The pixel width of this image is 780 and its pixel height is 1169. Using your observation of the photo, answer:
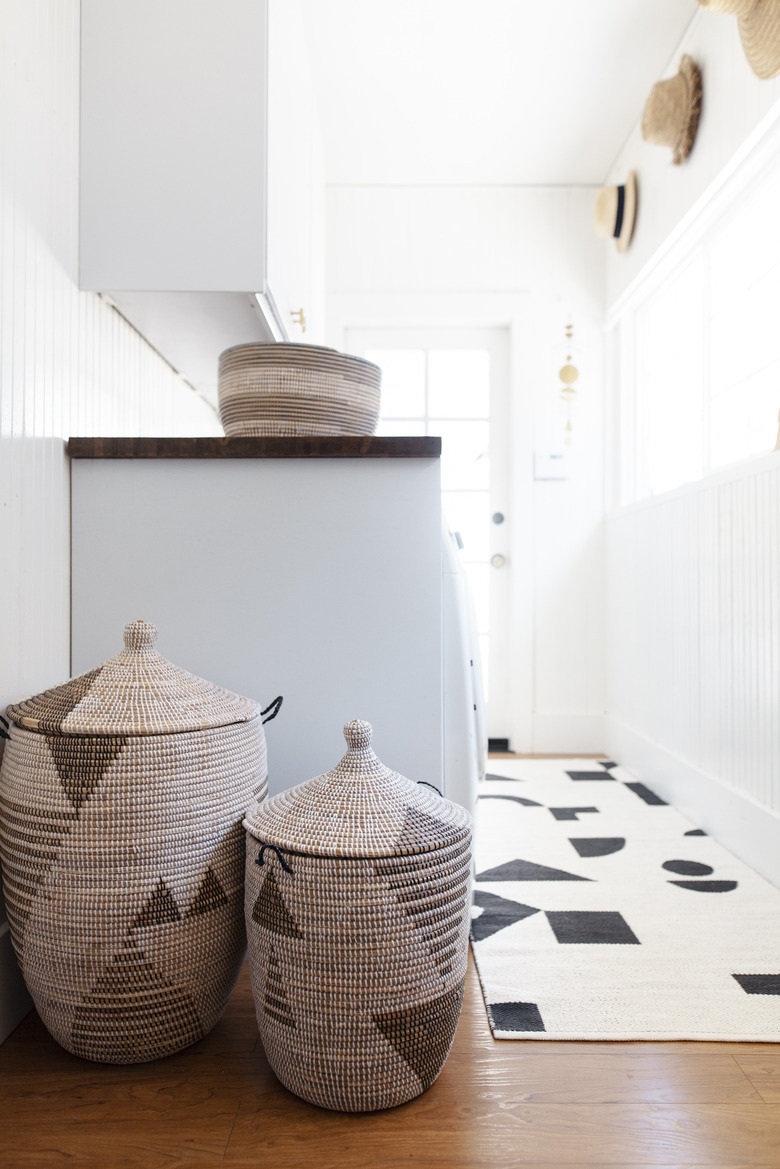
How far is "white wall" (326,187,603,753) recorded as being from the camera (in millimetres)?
3619

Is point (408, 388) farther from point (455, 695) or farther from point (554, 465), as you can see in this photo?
point (455, 695)

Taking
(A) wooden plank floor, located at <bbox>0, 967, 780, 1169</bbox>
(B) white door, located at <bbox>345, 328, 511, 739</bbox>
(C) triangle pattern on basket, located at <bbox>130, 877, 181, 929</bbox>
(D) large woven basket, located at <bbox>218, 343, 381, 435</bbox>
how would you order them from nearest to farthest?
(A) wooden plank floor, located at <bbox>0, 967, 780, 1169</bbox> → (C) triangle pattern on basket, located at <bbox>130, 877, 181, 929</bbox> → (D) large woven basket, located at <bbox>218, 343, 381, 435</bbox> → (B) white door, located at <bbox>345, 328, 511, 739</bbox>

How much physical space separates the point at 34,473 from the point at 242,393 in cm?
40

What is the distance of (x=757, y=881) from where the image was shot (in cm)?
194

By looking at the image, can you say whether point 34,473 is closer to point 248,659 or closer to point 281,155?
point 248,659

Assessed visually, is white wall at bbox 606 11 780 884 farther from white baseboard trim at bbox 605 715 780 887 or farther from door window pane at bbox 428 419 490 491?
door window pane at bbox 428 419 490 491

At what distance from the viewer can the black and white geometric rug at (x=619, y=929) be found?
1.29 m

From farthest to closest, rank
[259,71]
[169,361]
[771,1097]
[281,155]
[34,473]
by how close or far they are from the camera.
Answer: [169,361] < [281,155] < [259,71] < [34,473] < [771,1097]

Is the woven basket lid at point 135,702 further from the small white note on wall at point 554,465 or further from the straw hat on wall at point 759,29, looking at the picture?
the small white note on wall at point 554,465

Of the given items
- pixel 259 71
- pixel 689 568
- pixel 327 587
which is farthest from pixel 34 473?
pixel 689 568

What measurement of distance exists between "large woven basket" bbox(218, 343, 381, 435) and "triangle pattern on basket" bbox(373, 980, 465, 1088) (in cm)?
98

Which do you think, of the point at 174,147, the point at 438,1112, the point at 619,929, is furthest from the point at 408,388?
the point at 438,1112

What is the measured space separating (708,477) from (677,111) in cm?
115

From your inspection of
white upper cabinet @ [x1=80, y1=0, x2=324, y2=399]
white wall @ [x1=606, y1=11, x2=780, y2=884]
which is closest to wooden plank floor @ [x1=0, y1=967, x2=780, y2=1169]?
white wall @ [x1=606, y1=11, x2=780, y2=884]
